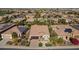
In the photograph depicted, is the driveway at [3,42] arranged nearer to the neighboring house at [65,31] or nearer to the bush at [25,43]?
the bush at [25,43]

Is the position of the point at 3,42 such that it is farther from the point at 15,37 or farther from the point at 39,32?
the point at 39,32

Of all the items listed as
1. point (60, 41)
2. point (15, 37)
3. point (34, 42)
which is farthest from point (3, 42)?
point (60, 41)

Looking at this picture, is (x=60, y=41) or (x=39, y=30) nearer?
(x=60, y=41)

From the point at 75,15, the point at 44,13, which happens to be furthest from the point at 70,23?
the point at 44,13

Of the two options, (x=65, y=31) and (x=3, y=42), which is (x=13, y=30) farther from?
(x=65, y=31)

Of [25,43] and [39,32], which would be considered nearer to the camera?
[25,43]

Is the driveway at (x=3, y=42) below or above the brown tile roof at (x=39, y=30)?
below

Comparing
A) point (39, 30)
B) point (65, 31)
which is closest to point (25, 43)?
point (39, 30)

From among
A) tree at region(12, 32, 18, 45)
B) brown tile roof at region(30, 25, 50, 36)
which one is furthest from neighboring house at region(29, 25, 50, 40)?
tree at region(12, 32, 18, 45)

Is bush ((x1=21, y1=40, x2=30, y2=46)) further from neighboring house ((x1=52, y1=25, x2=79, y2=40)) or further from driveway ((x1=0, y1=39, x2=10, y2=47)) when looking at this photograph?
neighboring house ((x1=52, y1=25, x2=79, y2=40))

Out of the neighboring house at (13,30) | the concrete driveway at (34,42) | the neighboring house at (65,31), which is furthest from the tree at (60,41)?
the neighboring house at (13,30)
